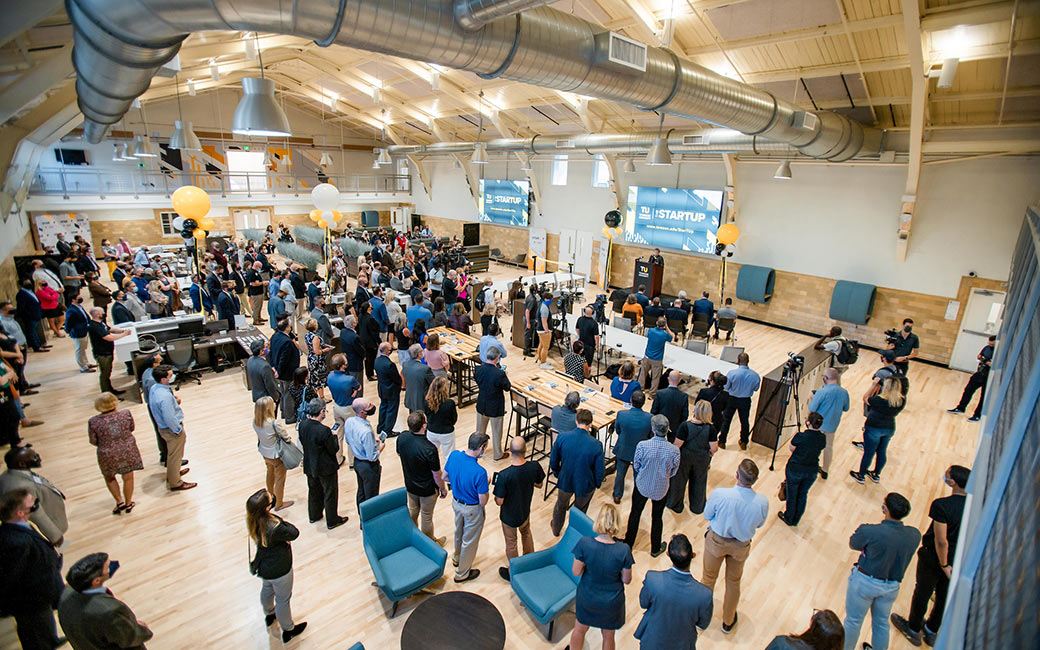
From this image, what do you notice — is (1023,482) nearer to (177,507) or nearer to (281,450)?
(281,450)

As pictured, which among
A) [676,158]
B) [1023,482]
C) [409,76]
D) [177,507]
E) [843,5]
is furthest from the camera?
[409,76]

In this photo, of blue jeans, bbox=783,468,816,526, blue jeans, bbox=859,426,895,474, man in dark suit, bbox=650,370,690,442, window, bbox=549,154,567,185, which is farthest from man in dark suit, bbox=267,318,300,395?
window, bbox=549,154,567,185

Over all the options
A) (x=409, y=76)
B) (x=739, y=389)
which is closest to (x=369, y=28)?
(x=739, y=389)

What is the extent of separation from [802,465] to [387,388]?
16.5 feet

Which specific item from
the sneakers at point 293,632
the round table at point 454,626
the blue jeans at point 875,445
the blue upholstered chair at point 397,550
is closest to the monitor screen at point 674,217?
the blue jeans at point 875,445

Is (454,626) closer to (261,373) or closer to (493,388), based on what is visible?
(493,388)

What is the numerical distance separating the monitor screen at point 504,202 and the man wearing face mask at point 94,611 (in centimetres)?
1837

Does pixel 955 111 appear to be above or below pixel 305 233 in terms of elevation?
above

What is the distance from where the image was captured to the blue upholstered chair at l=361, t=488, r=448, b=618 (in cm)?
397

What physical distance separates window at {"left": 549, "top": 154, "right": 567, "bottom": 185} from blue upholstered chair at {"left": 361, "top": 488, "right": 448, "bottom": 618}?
52.8 feet

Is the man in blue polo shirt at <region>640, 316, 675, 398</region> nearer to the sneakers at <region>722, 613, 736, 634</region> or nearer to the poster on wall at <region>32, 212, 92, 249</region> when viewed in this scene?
the sneakers at <region>722, 613, 736, 634</region>

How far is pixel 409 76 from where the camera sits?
50.1ft

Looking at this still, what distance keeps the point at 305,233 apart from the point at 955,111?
20.6 meters

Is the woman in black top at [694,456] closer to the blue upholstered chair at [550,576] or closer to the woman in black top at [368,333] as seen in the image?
the blue upholstered chair at [550,576]
